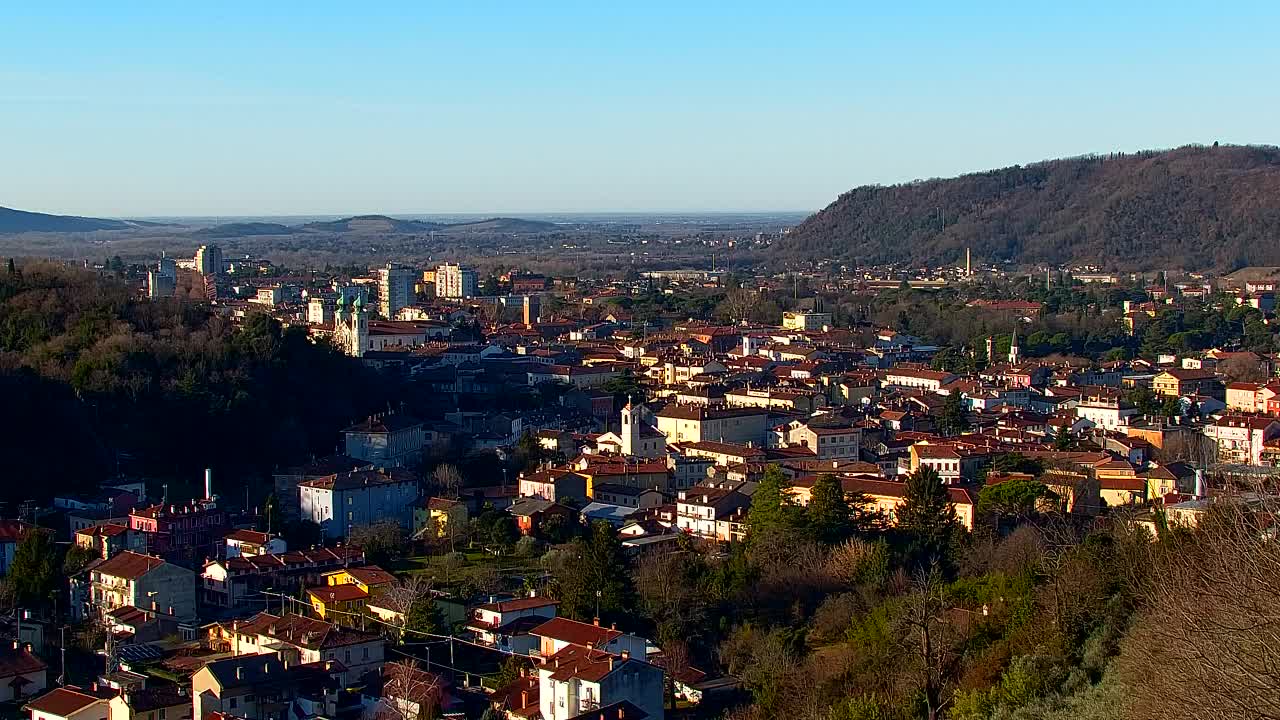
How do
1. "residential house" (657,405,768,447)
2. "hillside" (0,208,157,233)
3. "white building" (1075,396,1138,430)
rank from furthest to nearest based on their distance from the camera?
"hillside" (0,208,157,233)
"white building" (1075,396,1138,430)
"residential house" (657,405,768,447)

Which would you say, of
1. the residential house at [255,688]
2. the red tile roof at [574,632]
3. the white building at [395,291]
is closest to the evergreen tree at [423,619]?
the red tile roof at [574,632]

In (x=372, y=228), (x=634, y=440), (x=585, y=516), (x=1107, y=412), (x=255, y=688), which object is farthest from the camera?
(x=372, y=228)

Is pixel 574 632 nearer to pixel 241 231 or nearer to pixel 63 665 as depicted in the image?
pixel 63 665

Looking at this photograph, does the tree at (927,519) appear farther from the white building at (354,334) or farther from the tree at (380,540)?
the white building at (354,334)

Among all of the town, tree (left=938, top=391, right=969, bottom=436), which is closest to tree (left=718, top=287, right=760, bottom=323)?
the town

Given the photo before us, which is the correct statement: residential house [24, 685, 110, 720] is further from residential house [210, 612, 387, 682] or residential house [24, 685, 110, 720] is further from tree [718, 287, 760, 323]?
tree [718, 287, 760, 323]

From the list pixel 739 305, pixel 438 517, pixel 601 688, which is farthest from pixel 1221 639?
pixel 739 305
